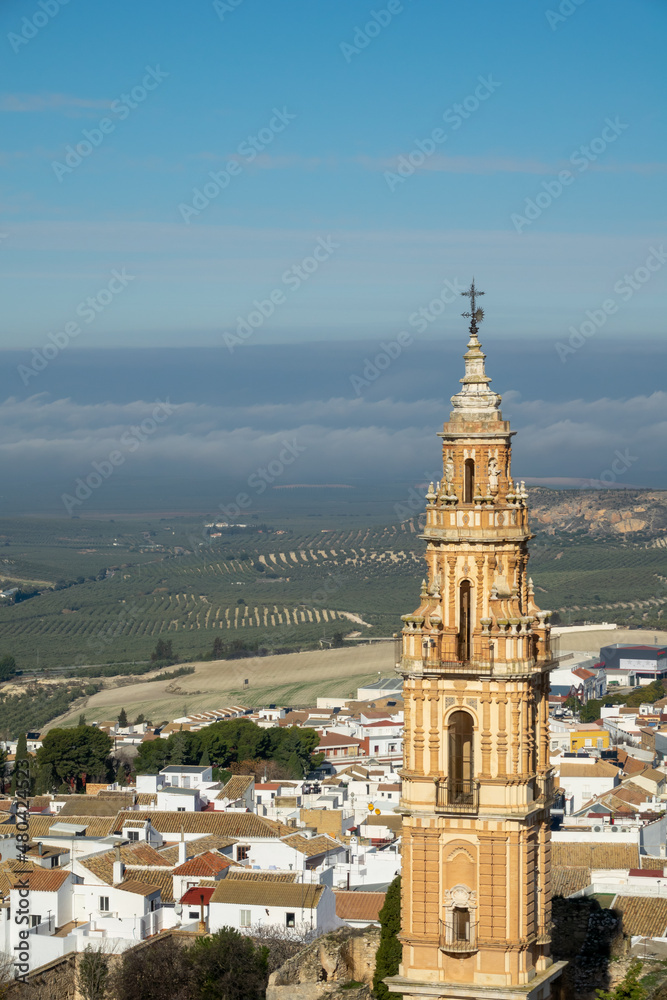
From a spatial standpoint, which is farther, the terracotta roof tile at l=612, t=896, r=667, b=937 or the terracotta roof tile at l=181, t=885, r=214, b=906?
the terracotta roof tile at l=181, t=885, r=214, b=906

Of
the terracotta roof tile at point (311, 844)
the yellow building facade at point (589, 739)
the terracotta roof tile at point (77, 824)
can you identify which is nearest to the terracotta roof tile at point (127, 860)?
the terracotta roof tile at point (77, 824)

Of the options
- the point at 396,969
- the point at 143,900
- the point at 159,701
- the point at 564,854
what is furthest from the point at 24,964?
the point at 159,701

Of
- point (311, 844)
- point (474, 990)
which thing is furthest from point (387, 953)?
point (311, 844)

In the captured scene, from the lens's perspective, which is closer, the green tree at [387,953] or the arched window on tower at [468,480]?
the arched window on tower at [468,480]

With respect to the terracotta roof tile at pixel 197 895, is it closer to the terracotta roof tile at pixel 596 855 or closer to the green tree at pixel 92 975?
the green tree at pixel 92 975

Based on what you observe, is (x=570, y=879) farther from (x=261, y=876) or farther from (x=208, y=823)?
(x=208, y=823)

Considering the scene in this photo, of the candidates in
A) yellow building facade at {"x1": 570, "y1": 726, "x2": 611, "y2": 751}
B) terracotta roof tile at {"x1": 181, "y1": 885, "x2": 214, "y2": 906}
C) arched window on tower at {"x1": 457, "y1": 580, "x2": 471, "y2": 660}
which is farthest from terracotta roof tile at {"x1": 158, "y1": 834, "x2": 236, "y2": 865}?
yellow building facade at {"x1": 570, "y1": 726, "x2": 611, "y2": 751}

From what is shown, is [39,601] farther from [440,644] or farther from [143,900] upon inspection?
[440,644]

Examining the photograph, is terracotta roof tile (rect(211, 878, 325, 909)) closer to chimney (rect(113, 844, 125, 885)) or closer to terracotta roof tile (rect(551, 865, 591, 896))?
chimney (rect(113, 844, 125, 885))
